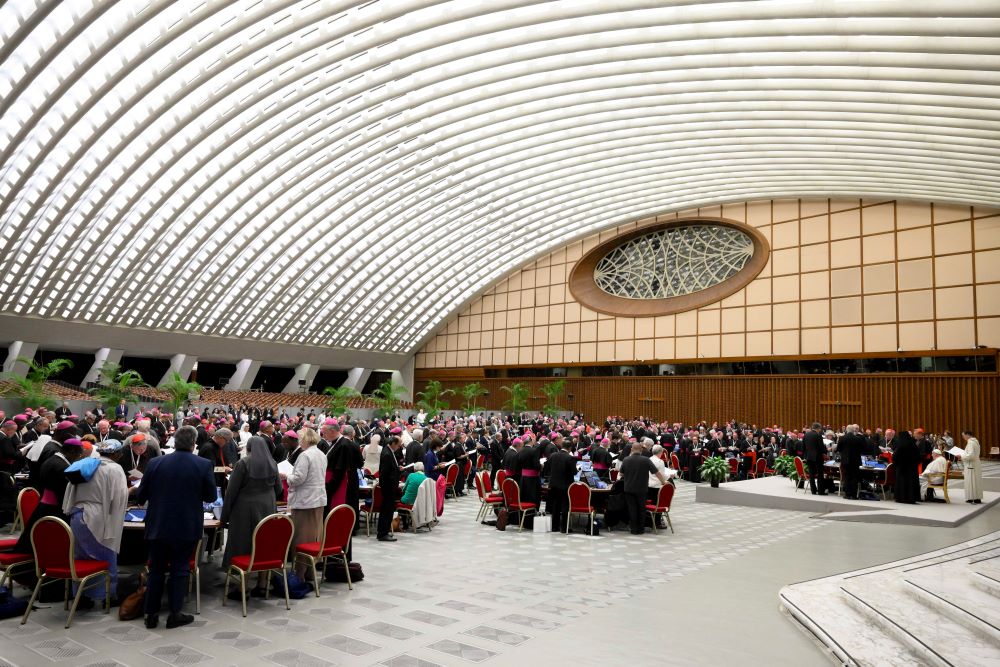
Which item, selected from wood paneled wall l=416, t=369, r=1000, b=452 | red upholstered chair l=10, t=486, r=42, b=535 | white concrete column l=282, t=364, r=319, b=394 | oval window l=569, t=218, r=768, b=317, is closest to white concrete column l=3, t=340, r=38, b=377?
white concrete column l=282, t=364, r=319, b=394

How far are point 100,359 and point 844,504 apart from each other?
36.0m

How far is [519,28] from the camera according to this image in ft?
58.6

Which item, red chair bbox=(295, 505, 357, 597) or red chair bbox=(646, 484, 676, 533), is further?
red chair bbox=(646, 484, 676, 533)

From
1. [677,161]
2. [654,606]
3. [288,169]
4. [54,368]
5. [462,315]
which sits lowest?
[654,606]

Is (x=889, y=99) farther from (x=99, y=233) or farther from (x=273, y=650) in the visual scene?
(x=99, y=233)

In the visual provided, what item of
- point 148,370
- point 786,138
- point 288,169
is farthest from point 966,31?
point 148,370

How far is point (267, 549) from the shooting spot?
5672 mm

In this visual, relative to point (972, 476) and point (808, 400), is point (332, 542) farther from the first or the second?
point (808, 400)

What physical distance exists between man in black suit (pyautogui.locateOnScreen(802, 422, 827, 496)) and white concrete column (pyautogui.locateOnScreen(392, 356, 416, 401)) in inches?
1390

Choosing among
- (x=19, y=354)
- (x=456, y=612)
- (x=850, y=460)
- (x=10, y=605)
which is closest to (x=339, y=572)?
(x=456, y=612)

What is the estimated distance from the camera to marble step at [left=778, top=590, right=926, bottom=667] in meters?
4.73

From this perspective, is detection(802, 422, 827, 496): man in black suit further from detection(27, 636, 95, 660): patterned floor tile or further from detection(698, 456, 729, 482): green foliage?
detection(27, 636, 95, 660): patterned floor tile

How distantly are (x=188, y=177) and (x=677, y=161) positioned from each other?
18825 millimetres

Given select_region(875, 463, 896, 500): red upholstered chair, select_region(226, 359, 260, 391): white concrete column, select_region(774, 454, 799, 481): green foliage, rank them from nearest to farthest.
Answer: select_region(875, 463, 896, 500): red upholstered chair < select_region(774, 454, 799, 481): green foliage < select_region(226, 359, 260, 391): white concrete column
